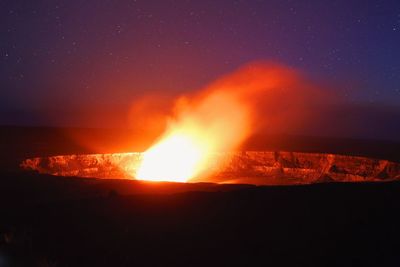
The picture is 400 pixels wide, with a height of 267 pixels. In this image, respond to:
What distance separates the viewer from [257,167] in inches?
1214

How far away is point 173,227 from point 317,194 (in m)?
4.07

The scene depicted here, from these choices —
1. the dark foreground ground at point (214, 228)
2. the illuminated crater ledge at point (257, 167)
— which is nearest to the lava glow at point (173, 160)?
the illuminated crater ledge at point (257, 167)

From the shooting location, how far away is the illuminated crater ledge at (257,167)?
2416 centimetres

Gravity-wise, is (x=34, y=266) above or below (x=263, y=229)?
below

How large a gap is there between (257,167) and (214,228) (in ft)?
72.4

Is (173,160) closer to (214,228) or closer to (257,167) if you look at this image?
(257,167)

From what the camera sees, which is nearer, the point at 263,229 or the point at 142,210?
the point at 263,229

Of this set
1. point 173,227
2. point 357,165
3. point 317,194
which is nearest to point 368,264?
point 317,194

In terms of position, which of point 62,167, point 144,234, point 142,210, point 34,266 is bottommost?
point 34,266

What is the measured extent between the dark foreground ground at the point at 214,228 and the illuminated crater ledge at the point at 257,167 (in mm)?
12549

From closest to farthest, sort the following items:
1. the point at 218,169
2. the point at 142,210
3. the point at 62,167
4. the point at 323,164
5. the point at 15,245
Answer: the point at 15,245 → the point at 142,210 → the point at 62,167 → the point at 323,164 → the point at 218,169

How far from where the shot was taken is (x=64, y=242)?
8.59m

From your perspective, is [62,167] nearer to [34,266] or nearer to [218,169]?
[218,169]

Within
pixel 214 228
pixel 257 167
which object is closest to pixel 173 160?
pixel 257 167
